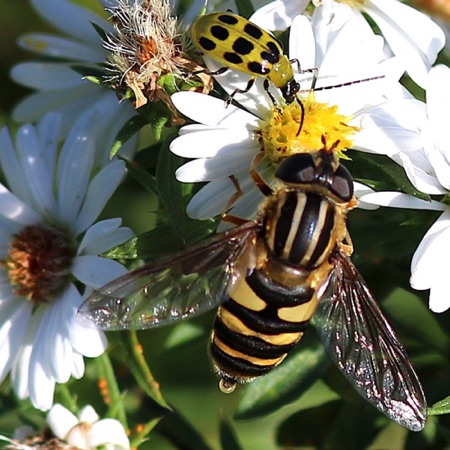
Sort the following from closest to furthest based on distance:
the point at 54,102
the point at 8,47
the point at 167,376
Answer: the point at 54,102
the point at 167,376
the point at 8,47

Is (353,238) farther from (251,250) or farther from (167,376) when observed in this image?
(167,376)

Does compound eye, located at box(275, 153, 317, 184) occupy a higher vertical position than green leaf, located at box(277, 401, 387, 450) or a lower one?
higher

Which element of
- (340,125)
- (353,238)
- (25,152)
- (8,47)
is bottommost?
(8,47)

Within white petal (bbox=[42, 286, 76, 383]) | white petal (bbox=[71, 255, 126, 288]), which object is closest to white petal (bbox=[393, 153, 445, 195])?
white petal (bbox=[71, 255, 126, 288])

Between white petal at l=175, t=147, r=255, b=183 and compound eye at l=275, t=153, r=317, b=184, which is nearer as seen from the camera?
compound eye at l=275, t=153, r=317, b=184

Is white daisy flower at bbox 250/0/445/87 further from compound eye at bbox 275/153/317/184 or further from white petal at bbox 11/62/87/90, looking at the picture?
white petal at bbox 11/62/87/90

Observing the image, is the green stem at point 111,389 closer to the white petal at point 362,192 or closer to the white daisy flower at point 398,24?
the white petal at point 362,192

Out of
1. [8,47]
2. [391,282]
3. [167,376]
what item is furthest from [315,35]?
[8,47]
